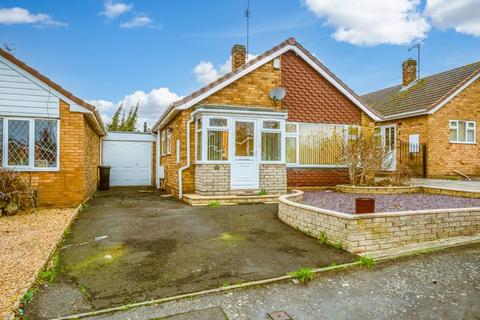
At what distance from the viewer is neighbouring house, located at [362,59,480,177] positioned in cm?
1670

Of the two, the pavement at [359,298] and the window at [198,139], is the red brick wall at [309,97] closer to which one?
the window at [198,139]

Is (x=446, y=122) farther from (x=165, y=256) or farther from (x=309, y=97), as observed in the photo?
(x=165, y=256)

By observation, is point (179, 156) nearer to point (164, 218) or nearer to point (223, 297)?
point (164, 218)

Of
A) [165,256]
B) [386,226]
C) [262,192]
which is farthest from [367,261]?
[262,192]

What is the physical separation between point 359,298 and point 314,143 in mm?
9700

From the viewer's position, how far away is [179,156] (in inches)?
466

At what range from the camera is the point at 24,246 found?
18.4ft

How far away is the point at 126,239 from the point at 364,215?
4253 mm

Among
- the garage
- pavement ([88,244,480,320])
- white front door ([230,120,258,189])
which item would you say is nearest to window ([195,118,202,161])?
white front door ([230,120,258,189])

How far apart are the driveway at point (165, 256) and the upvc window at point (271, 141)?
330 centimetres

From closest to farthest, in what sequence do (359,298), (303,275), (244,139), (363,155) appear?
(359,298) → (303,275) → (244,139) → (363,155)

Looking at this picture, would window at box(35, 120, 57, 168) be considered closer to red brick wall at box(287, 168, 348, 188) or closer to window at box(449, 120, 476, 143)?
red brick wall at box(287, 168, 348, 188)

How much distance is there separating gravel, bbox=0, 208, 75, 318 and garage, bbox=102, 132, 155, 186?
838 centimetres

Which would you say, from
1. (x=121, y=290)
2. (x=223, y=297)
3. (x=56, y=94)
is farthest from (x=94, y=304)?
(x=56, y=94)
